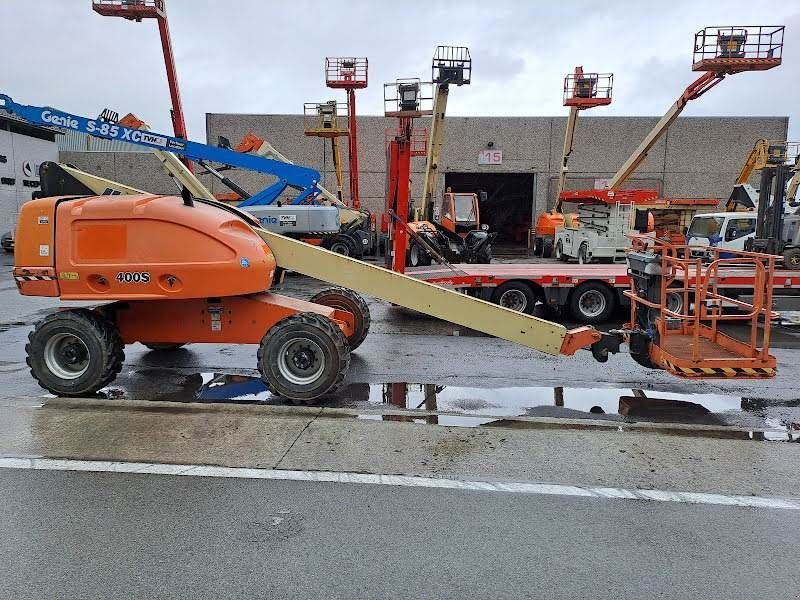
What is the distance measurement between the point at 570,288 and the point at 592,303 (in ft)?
1.85

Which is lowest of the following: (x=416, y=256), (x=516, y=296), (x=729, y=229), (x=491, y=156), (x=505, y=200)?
(x=516, y=296)

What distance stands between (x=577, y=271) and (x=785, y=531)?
9061 mm

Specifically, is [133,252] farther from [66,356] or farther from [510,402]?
[510,402]

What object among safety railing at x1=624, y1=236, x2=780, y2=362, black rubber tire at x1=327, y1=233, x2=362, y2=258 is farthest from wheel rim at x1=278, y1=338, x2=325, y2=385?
black rubber tire at x1=327, y1=233, x2=362, y2=258

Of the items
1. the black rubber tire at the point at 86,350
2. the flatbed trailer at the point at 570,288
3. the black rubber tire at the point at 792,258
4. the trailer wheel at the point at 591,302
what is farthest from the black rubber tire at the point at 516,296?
the black rubber tire at the point at 86,350

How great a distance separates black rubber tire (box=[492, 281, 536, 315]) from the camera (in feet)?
39.8

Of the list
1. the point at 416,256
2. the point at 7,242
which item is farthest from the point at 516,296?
the point at 7,242

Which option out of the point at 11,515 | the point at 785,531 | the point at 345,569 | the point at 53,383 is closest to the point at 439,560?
the point at 345,569

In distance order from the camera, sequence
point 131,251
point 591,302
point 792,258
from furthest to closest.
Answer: point 792,258
point 591,302
point 131,251

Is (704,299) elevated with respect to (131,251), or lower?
lower

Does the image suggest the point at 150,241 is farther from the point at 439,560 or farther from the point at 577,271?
the point at 577,271

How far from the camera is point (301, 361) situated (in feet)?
22.2

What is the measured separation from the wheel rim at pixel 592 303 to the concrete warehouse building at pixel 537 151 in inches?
909

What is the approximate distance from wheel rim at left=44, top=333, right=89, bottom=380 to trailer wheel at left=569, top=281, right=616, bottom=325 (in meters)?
8.59
